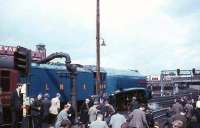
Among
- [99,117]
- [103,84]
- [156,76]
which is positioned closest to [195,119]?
[99,117]

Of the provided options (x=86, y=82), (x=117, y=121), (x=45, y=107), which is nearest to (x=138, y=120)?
(x=117, y=121)

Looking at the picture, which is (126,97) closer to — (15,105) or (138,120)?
(15,105)

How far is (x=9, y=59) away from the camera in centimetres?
2512

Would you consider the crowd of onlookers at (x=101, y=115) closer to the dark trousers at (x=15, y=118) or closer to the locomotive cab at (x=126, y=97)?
the dark trousers at (x=15, y=118)

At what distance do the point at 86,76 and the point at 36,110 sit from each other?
11896 millimetres

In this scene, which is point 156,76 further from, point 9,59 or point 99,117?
point 99,117

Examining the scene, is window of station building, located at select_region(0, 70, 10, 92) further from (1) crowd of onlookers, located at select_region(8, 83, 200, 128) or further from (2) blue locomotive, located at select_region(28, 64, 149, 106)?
(2) blue locomotive, located at select_region(28, 64, 149, 106)

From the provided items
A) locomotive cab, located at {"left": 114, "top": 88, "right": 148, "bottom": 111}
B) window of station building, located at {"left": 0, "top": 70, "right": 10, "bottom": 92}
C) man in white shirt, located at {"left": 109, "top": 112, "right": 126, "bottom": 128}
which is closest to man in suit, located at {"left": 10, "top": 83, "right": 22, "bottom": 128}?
window of station building, located at {"left": 0, "top": 70, "right": 10, "bottom": 92}

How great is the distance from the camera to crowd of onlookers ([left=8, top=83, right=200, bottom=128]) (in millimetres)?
17469

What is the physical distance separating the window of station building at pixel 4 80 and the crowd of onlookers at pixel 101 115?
1601 millimetres

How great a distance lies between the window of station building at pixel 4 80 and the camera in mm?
23938

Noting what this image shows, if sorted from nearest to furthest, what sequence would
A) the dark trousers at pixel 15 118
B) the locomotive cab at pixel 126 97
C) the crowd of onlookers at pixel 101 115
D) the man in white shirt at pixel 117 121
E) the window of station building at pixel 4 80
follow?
the crowd of onlookers at pixel 101 115 < the man in white shirt at pixel 117 121 < the dark trousers at pixel 15 118 < the window of station building at pixel 4 80 < the locomotive cab at pixel 126 97

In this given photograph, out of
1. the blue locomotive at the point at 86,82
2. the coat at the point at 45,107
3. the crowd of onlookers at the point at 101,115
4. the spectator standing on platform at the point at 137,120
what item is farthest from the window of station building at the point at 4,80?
the spectator standing on platform at the point at 137,120

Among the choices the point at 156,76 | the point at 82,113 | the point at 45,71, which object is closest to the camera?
the point at 82,113
